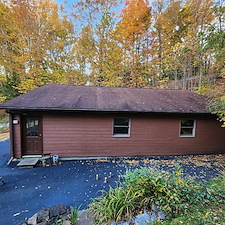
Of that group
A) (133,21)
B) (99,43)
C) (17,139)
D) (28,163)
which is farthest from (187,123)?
(133,21)

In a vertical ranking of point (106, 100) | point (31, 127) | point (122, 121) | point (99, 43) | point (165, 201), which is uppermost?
point (99, 43)

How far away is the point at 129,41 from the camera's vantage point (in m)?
11.8

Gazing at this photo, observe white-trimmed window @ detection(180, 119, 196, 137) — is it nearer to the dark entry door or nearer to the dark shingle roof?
the dark shingle roof

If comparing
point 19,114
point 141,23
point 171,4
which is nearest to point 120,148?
point 19,114

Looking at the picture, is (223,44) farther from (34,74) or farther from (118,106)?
(34,74)

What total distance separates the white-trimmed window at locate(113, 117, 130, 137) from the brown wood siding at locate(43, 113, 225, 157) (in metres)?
0.20

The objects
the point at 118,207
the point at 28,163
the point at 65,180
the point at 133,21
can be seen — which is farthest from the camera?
the point at 133,21

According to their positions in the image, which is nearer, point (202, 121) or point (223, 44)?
point (223, 44)

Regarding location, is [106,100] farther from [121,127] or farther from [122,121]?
[121,127]

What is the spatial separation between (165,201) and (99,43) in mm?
12083

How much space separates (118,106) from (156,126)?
7.03ft

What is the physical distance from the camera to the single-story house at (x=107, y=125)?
5.68 metres

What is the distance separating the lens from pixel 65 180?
4203 millimetres

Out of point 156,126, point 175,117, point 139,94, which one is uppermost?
point 139,94
